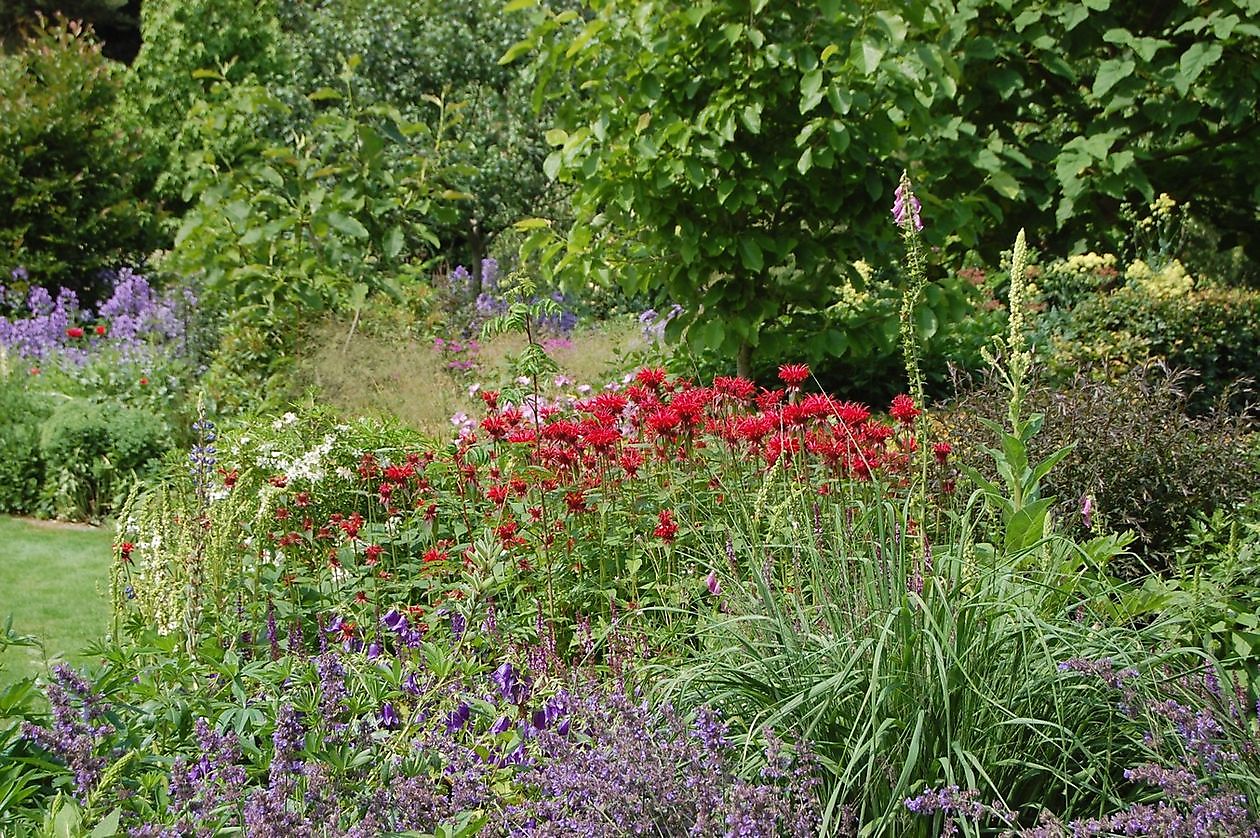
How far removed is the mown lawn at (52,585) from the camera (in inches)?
178

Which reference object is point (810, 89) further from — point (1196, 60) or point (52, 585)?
point (52, 585)

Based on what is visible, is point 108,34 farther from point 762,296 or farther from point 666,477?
point 666,477

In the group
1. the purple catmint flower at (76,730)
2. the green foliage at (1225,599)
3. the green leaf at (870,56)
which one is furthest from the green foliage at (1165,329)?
the purple catmint flower at (76,730)

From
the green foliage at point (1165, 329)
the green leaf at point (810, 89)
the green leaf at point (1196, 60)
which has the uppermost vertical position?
the green leaf at point (1196, 60)

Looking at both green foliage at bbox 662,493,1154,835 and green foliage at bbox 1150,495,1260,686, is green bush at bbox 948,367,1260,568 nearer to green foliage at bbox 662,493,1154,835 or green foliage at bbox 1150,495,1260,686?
green foliage at bbox 1150,495,1260,686

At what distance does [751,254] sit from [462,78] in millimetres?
11455

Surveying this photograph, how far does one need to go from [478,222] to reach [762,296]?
10.4 metres

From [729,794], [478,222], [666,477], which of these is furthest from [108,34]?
[729,794]

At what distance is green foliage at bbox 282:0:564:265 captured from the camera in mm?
14805

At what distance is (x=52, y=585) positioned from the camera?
541 centimetres

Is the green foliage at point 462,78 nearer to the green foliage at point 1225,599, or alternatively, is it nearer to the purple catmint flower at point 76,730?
the green foliage at point 1225,599

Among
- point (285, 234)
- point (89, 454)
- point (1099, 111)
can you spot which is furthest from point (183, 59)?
point (1099, 111)

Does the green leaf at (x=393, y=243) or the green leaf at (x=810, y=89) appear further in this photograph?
the green leaf at (x=393, y=243)

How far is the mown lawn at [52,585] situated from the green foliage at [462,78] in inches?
348
